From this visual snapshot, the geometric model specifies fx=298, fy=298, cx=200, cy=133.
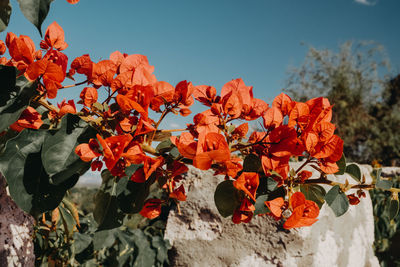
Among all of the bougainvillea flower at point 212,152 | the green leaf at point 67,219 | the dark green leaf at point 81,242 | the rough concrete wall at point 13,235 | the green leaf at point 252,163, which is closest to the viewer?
the bougainvillea flower at point 212,152

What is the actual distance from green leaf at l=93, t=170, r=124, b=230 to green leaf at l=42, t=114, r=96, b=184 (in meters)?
0.14

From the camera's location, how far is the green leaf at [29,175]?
0.50 metres

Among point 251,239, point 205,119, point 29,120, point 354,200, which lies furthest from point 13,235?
point 251,239

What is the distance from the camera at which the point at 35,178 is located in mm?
522

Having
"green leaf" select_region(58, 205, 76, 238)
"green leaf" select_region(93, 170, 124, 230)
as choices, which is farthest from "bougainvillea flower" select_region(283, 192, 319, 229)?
"green leaf" select_region(58, 205, 76, 238)

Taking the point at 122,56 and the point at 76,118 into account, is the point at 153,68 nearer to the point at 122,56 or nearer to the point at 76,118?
the point at 122,56

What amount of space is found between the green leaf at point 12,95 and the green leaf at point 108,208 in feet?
0.80

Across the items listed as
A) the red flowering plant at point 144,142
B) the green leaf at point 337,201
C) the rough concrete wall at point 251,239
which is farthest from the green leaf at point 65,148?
the rough concrete wall at point 251,239

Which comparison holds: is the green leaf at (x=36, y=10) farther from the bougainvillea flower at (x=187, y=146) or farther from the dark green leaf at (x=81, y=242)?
the dark green leaf at (x=81, y=242)

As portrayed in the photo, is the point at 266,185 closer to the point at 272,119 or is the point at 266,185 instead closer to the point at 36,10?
the point at 272,119

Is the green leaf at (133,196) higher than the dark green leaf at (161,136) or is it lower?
lower

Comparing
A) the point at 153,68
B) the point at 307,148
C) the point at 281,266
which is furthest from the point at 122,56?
the point at 281,266

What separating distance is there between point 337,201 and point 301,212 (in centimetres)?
14

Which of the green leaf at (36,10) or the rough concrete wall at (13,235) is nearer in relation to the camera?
the green leaf at (36,10)
